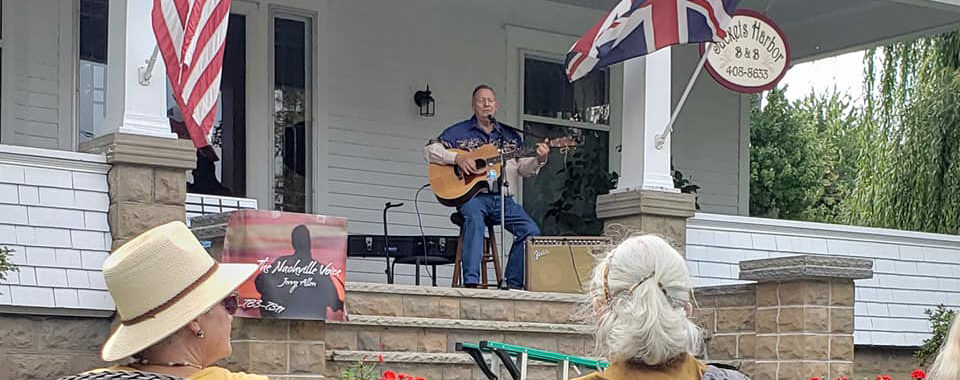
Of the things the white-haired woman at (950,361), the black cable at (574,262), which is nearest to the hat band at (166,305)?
the white-haired woman at (950,361)

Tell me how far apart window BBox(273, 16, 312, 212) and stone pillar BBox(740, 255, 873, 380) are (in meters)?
3.93

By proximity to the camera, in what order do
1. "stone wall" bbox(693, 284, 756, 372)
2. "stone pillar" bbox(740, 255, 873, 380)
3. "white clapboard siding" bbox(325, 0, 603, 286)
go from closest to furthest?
"stone pillar" bbox(740, 255, 873, 380), "stone wall" bbox(693, 284, 756, 372), "white clapboard siding" bbox(325, 0, 603, 286)

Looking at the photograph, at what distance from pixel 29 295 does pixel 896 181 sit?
1088 cm

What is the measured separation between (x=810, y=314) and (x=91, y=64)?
5.17 meters

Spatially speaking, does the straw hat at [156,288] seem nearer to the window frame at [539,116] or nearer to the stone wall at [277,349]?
the stone wall at [277,349]

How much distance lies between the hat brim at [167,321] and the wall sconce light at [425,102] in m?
8.83

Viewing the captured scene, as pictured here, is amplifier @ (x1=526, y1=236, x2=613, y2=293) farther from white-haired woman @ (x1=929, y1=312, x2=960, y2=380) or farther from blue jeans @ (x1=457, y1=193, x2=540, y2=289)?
white-haired woman @ (x1=929, y1=312, x2=960, y2=380)

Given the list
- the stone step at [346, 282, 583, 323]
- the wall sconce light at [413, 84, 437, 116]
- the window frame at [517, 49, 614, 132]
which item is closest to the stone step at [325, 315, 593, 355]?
the stone step at [346, 282, 583, 323]

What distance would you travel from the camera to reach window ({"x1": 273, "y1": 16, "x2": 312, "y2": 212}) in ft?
36.5

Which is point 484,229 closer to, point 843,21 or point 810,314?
point 810,314

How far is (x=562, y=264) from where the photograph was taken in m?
9.28

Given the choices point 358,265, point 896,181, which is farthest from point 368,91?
point 896,181

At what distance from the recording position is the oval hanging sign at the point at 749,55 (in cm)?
1038

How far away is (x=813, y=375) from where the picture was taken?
340 inches
